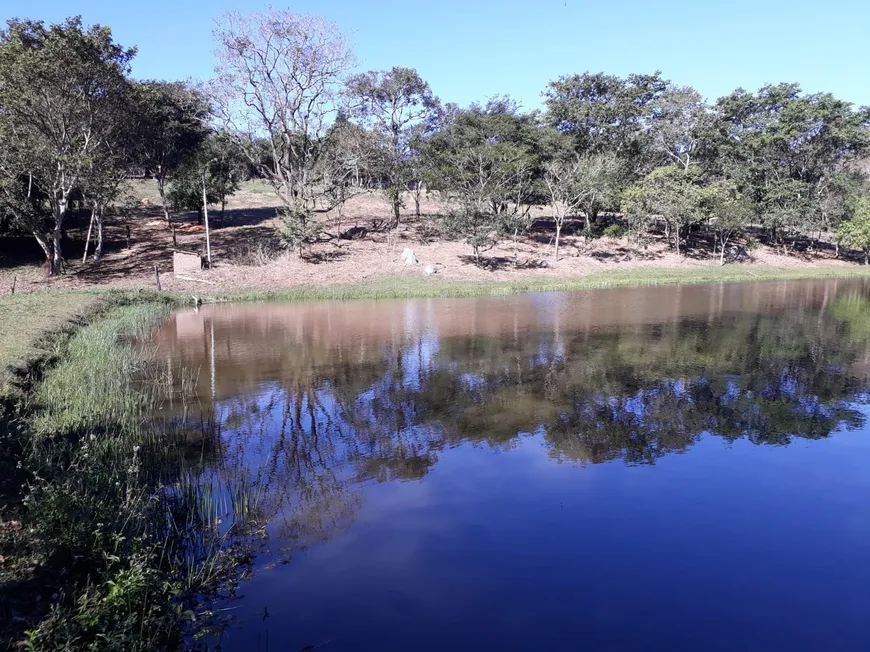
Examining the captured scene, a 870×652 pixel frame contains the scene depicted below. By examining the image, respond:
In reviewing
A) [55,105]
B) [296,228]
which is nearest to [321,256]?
[296,228]

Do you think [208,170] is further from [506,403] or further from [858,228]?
[858,228]

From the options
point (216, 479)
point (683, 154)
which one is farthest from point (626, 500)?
point (683, 154)

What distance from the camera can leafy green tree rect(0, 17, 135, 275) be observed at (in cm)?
2561

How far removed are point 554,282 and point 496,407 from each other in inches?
980

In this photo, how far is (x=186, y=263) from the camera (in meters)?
34.1

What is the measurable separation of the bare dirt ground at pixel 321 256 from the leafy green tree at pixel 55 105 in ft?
14.4

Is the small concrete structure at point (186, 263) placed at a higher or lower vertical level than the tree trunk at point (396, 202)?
lower

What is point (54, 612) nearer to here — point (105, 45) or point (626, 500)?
point (626, 500)

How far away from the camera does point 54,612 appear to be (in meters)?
5.14

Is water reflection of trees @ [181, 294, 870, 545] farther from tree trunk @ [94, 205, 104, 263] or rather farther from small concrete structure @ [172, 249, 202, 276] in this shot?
tree trunk @ [94, 205, 104, 263]

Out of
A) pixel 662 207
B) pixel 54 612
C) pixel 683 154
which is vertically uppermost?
pixel 683 154

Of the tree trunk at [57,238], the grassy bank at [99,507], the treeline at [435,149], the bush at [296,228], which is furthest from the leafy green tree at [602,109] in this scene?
the grassy bank at [99,507]

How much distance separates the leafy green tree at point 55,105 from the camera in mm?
25609

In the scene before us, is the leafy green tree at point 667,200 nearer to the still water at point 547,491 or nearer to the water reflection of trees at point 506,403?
the water reflection of trees at point 506,403
